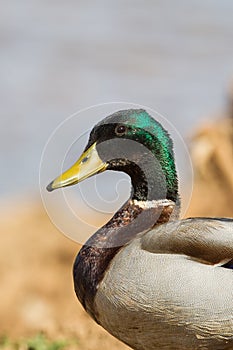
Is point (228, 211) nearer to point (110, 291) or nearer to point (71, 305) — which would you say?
point (71, 305)

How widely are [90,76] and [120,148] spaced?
34.6 feet

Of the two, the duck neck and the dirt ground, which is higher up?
the duck neck

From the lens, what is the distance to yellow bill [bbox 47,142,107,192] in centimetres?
441

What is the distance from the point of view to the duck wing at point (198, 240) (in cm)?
414

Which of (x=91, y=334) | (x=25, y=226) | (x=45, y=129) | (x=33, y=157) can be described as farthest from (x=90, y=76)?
(x=91, y=334)

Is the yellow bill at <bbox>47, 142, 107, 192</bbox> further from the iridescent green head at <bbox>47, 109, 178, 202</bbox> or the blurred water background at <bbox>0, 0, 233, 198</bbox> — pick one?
the blurred water background at <bbox>0, 0, 233, 198</bbox>

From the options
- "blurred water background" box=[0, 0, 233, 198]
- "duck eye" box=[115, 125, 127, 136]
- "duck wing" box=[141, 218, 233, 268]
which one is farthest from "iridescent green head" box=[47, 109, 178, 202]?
"blurred water background" box=[0, 0, 233, 198]

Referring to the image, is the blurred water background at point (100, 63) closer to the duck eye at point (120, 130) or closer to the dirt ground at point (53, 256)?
the dirt ground at point (53, 256)

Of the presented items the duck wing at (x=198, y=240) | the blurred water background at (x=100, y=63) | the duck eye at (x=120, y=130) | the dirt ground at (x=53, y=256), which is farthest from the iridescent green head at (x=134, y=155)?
the blurred water background at (x=100, y=63)

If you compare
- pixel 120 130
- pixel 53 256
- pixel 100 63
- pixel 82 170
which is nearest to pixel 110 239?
pixel 82 170

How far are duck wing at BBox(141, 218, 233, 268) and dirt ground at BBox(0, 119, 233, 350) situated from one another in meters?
3.38

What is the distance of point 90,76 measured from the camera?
14914mm

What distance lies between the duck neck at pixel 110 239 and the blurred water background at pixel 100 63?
221 inches

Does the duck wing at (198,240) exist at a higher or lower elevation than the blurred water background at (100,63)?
higher
